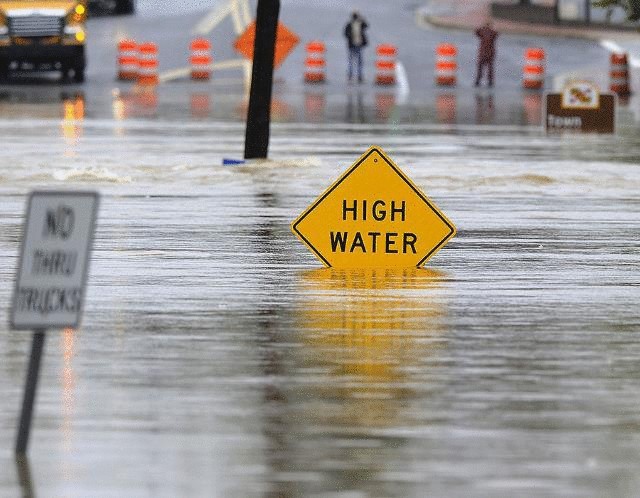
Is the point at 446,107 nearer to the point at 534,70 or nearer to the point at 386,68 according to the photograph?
the point at 534,70

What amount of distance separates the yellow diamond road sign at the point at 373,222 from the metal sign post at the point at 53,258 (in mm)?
6497

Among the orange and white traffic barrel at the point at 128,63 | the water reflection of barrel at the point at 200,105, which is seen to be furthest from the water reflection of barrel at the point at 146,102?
the orange and white traffic barrel at the point at 128,63

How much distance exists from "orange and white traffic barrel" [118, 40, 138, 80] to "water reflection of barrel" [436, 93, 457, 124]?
24.6ft

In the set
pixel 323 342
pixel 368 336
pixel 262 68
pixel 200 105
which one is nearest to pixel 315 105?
pixel 200 105

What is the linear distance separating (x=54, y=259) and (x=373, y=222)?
6819mm

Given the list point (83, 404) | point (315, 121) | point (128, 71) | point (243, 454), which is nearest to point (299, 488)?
point (243, 454)

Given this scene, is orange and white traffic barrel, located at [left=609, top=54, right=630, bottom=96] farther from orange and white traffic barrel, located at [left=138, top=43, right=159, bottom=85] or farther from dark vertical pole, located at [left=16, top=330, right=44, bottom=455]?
dark vertical pole, located at [left=16, top=330, right=44, bottom=455]

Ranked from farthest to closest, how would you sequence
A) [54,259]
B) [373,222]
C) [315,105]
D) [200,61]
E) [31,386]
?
[200,61], [315,105], [373,222], [31,386], [54,259]

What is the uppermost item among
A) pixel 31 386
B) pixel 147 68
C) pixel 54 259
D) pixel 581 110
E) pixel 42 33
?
pixel 54 259

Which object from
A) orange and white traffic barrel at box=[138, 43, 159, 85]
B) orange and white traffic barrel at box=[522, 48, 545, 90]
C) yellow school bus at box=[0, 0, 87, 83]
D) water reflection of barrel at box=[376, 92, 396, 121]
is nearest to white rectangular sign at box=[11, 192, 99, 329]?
water reflection of barrel at box=[376, 92, 396, 121]

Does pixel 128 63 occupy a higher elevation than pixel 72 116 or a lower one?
lower

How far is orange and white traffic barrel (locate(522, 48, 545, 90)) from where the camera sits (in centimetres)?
4428

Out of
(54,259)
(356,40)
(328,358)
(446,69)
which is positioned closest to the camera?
(54,259)

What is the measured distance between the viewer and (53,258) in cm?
854
